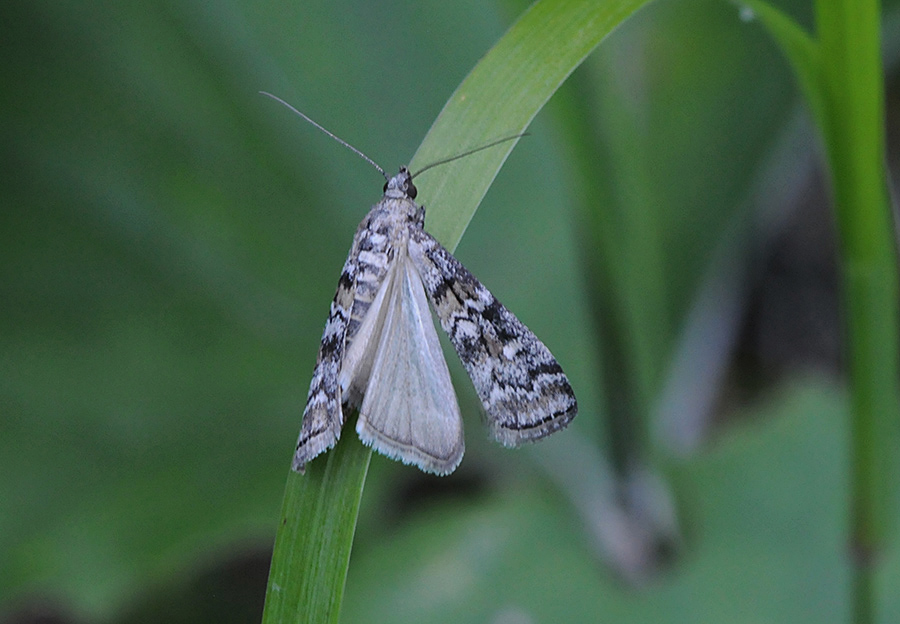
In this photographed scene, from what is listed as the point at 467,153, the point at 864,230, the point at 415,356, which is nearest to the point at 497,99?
the point at 467,153

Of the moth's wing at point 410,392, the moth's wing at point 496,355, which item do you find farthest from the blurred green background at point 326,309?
the moth's wing at point 410,392

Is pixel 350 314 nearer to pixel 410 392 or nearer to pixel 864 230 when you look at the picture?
pixel 410 392

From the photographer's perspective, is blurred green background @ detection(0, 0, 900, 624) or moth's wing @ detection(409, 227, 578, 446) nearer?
moth's wing @ detection(409, 227, 578, 446)

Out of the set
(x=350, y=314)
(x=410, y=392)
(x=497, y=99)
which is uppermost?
(x=497, y=99)

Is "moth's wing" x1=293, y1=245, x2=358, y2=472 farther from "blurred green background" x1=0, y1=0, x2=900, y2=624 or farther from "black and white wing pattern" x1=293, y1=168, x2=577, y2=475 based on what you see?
"blurred green background" x1=0, y1=0, x2=900, y2=624

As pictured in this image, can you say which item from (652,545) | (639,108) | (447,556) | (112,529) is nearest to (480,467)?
(447,556)

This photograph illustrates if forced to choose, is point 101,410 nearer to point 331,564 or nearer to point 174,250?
point 174,250

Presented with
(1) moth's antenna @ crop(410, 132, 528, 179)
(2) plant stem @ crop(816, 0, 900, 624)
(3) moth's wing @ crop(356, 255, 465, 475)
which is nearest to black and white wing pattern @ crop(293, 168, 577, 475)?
(3) moth's wing @ crop(356, 255, 465, 475)
